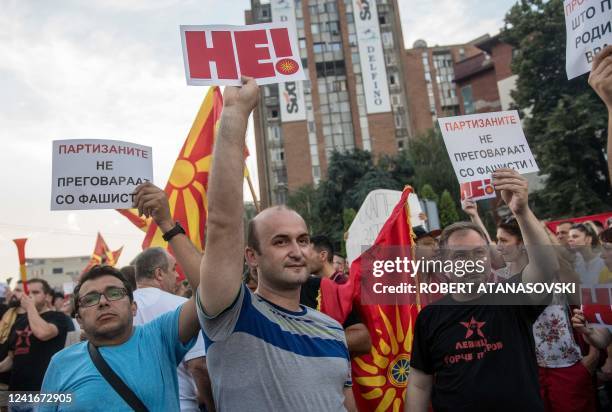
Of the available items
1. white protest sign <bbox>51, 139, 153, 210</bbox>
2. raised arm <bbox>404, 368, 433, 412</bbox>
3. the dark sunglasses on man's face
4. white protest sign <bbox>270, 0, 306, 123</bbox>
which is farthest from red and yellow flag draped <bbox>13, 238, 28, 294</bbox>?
white protest sign <bbox>270, 0, 306, 123</bbox>

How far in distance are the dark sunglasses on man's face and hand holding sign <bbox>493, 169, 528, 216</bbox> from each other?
1.95m

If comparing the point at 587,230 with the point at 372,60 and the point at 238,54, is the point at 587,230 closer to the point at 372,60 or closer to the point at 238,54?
the point at 238,54

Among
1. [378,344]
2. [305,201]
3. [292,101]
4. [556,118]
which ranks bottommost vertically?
[378,344]

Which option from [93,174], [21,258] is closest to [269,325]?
[93,174]

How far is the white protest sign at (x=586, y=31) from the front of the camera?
3037 mm

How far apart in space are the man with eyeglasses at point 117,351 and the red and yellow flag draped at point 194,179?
3.14 m

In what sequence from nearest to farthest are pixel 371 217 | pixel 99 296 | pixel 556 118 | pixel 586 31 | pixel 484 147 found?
pixel 99 296 < pixel 586 31 < pixel 484 147 < pixel 371 217 < pixel 556 118

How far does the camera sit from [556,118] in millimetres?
21703

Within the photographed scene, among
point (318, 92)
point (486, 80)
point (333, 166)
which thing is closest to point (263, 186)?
point (318, 92)

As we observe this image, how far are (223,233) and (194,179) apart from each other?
4.45m

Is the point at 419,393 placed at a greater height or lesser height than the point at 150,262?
lesser

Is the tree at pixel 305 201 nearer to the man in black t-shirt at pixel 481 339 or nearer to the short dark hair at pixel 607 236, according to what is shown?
the short dark hair at pixel 607 236

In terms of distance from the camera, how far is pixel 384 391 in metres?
3.50

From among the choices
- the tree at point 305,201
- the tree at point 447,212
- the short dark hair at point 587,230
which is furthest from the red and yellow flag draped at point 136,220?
the tree at point 305,201
